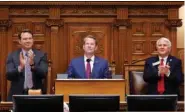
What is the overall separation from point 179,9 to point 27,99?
390cm

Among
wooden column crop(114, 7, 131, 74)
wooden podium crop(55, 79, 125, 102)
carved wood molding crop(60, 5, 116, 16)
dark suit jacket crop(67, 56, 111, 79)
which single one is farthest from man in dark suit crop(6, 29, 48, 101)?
wooden column crop(114, 7, 131, 74)

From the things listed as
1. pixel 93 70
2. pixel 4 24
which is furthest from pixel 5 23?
pixel 93 70

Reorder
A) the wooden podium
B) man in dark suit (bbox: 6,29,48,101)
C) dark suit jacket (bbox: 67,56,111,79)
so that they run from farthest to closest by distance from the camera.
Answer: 1. dark suit jacket (bbox: 67,56,111,79)
2. man in dark suit (bbox: 6,29,48,101)
3. the wooden podium

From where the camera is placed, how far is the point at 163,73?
484 centimetres

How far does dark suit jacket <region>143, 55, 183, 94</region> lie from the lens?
4.89m

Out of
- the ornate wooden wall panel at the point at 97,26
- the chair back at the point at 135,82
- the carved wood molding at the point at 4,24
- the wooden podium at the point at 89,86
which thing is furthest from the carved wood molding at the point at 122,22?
the wooden podium at the point at 89,86

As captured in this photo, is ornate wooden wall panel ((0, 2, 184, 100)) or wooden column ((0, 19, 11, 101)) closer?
wooden column ((0, 19, 11, 101))

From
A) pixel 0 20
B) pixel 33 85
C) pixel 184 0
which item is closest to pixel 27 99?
pixel 33 85

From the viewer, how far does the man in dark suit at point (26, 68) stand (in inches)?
191

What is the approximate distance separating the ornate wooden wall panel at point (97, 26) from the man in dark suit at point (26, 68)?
113 centimetres

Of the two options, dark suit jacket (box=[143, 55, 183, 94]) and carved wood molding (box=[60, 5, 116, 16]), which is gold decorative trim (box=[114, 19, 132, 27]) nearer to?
carved wood molding (box=[60, 5, 116, 16])

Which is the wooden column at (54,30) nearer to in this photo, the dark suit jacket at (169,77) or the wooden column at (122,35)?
the wooden column at (122,35)

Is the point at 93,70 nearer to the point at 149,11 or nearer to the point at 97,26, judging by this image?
the point at 97,26

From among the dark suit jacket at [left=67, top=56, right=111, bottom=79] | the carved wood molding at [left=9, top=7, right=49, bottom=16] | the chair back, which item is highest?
the carved wood molding at [left=9, top=7, right=49, bottom=16]
